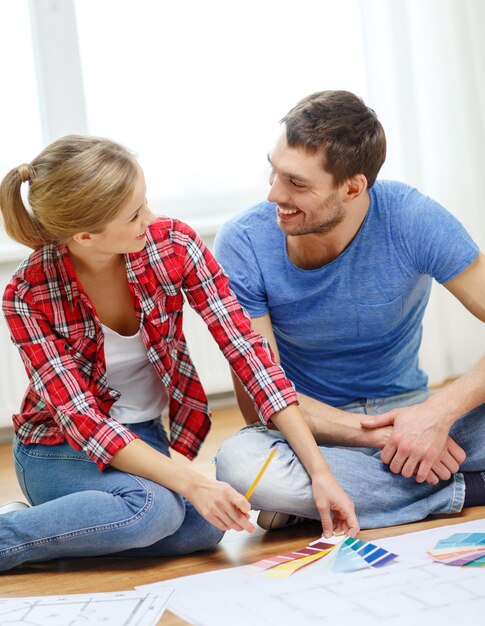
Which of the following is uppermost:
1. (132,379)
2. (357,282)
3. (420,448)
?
(357,282)

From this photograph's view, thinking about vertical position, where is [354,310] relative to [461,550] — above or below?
above

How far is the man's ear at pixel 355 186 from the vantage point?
1685 mm

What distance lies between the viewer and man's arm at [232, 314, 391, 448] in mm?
1621

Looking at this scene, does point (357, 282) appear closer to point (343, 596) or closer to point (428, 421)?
point (428, 421)

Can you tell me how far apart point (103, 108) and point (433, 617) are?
2131 mm

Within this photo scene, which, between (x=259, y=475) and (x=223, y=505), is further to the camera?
(x=259, y=475)

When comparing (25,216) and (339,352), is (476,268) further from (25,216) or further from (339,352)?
(25,216)

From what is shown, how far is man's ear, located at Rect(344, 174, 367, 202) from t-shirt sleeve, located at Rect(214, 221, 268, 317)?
0.68 feet

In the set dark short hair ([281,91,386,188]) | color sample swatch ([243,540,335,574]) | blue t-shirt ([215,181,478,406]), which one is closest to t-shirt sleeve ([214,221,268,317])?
blue t-shirt ([215,181,478,406])

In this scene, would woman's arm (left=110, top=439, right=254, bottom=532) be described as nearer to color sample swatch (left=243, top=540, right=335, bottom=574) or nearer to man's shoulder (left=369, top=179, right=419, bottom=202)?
color sample swatch (left=243, top=540, right=335, bottom=574)

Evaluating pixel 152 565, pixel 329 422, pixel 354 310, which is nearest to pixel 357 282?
pixel 354 310

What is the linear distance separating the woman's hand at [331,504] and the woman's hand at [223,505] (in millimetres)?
139

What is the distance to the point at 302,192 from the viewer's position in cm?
167

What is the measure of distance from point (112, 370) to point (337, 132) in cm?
59
